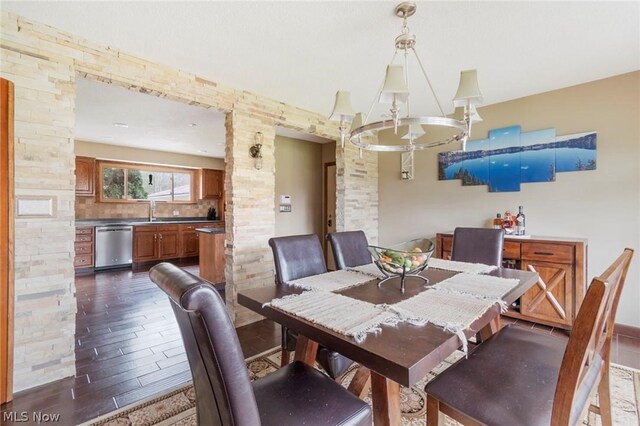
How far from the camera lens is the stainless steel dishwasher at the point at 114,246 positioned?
554 centimetres

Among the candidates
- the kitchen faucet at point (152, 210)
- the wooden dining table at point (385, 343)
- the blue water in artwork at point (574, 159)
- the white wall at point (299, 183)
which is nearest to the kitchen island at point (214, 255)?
the white wall at point (299, 183)

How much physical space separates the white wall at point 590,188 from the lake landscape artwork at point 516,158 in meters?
0.07

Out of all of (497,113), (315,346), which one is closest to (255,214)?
(315,346)

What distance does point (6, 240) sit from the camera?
1.86m

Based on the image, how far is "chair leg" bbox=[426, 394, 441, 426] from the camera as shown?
3.99ft

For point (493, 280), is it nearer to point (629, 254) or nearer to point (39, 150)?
point (629, 254)

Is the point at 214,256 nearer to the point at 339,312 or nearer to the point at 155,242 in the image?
the point at 155,242

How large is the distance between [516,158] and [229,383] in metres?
3.74

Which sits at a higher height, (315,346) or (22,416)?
(315,346)

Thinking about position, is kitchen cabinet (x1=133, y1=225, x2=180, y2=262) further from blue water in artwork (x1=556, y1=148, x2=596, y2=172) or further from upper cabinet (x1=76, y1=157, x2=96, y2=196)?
blue water in artwork (x1=556, y1=148, x2=596, y2=172)

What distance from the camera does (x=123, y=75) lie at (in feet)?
7.88

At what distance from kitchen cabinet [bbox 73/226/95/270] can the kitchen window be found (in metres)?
0.85

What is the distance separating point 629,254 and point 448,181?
2.81 metres

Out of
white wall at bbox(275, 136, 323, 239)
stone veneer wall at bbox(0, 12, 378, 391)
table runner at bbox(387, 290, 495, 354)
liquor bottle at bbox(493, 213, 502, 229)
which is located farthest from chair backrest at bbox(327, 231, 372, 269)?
white wall at bbox(275, 136, 323, 239)
